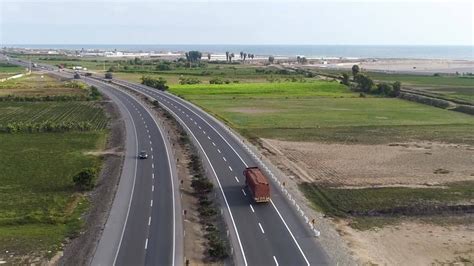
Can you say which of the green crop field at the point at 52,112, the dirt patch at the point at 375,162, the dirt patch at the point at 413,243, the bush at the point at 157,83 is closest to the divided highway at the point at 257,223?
the dirt patch at the point at 413,243

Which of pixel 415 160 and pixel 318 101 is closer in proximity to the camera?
pixel 415 160

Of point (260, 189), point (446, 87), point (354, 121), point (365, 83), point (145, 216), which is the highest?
point (365, 83)

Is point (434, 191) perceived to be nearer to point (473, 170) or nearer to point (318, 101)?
point (473, 170)

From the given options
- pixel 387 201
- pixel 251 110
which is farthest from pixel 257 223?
pixel 251 110

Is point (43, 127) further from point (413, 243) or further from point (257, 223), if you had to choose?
point (413, 243)

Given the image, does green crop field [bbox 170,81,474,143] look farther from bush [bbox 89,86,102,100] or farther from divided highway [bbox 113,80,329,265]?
bush [bbox 89,86,102,100]

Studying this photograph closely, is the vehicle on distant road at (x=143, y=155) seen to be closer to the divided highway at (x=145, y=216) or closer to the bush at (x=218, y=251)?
the divided highway at (x=145, y=216)

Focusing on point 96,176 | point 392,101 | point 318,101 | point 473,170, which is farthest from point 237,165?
point 392,101

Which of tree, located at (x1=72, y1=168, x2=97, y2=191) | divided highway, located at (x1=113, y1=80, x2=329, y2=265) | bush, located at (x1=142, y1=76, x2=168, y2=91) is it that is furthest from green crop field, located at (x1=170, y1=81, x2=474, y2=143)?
tree, located at (x1=72, y1=168, x2=97, y2=191)
